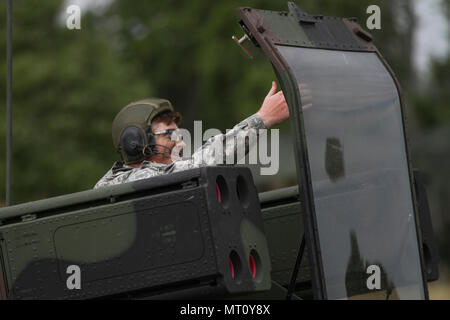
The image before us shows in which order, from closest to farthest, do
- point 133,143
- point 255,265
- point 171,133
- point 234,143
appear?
point 255,265
point 234,143
point 133,143
point 171,133

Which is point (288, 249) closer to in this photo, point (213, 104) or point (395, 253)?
point (395, 253)

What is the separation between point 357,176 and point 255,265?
74 centimetres

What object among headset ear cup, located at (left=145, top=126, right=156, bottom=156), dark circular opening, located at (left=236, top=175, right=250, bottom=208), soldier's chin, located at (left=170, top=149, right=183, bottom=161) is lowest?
dark circular opening, located at (left=236, top=175, right=250, bottom=208)

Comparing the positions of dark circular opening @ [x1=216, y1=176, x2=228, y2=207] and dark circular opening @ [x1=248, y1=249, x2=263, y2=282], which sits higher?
dark circular opening @ [x1=216, y1=176, x2=228, y2=207]

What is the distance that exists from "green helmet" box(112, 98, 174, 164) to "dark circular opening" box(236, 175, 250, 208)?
1088 millimetres

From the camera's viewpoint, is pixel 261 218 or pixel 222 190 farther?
pixel 261 218

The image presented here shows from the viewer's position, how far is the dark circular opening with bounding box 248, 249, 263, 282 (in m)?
6.63

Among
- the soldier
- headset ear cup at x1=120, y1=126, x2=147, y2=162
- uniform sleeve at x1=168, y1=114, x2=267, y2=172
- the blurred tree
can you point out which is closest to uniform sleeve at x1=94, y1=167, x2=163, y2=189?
the soldier

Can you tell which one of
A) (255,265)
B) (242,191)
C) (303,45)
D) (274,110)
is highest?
(303,45)

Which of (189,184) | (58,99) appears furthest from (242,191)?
(58,99)

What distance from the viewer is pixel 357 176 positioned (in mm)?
6750

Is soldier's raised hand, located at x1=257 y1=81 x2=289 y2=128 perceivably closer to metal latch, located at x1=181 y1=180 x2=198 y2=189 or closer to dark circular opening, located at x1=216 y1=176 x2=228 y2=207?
dark circular opening, located at x1=216 y1=176 x2=228 y2=207

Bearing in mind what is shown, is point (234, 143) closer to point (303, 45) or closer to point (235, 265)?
point (303, 45)

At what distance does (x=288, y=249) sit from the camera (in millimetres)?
7715
